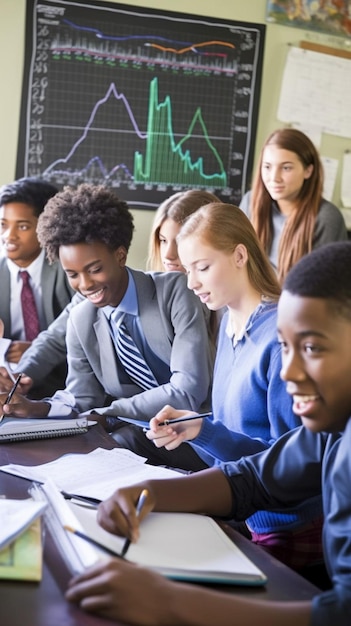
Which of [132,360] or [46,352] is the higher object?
[132,360]

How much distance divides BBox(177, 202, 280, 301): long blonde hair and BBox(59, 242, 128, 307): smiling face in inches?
13.8

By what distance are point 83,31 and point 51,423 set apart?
261 centimetres

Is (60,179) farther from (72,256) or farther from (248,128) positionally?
(72,256)

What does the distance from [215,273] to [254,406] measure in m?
0.33

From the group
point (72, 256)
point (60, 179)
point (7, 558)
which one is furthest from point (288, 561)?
point (60, 179)

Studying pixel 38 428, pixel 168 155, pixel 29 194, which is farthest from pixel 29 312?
pixel 168 155

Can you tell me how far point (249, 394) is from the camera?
1.63 meters

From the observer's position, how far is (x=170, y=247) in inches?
107

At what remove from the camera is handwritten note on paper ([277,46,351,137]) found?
163 inches

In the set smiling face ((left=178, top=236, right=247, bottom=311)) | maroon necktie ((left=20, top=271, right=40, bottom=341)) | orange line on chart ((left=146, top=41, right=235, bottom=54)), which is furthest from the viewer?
orange line on chart ((left=146, top=41, right=235, bottom=54))

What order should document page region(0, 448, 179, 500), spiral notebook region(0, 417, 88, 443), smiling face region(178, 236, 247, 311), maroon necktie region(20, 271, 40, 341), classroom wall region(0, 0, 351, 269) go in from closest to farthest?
document page region(0, 448, 179, 500) < spiral notebook region(0, 417, 88, 443) < smiling face region(178, 236, 247, 311) < maroon necktie region(20, 271, 40, 341) < classroom wall region(0, 0, 351, 269)

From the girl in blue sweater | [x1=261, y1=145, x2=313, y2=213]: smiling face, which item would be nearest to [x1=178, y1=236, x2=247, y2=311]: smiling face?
the girl in blue sweater

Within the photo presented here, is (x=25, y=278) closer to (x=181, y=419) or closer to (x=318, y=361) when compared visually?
(x=181, y=419)

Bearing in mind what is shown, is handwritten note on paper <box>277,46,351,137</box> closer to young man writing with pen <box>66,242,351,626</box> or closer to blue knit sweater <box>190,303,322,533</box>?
blue knit sweater <box>190,303,322,533</box>
